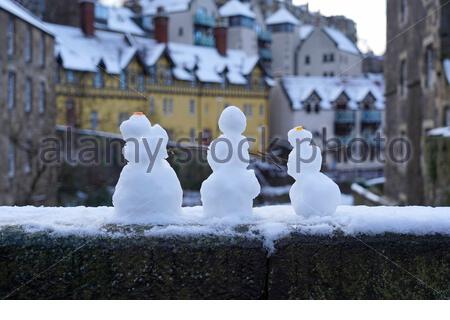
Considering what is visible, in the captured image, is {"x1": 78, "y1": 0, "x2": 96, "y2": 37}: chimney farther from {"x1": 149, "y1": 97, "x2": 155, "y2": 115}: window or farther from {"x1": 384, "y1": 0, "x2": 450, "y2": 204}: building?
{"x1": 384, "y1": 0, "x2": 450, "y2": 204}: building

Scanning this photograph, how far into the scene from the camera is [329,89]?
3766 cm

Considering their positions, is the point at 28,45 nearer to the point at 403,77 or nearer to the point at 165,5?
the point at 403,77

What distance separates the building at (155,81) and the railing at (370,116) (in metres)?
6.19

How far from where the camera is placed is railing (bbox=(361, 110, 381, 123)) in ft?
125

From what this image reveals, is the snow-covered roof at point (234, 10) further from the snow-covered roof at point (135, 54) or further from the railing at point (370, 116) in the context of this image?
the railing at point (370, 116)

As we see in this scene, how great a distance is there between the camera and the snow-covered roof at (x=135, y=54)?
93.5ft

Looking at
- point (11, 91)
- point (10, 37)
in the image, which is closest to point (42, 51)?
point (10, 37)

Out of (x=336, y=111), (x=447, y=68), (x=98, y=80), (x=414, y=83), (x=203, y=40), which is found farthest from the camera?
(x=203, y=40)

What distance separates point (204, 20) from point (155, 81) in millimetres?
11114

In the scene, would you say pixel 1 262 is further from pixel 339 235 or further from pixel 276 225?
pixel 339 235

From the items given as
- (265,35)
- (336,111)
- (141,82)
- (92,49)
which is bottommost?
(336,111)

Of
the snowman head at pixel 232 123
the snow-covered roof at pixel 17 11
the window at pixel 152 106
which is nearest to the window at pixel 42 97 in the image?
the snow-covered roof at pixel 17 11

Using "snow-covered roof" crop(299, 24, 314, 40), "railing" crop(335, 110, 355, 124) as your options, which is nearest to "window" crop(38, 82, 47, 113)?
"railing" crop(335, 110, 355, 124)

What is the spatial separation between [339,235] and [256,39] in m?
41.5
